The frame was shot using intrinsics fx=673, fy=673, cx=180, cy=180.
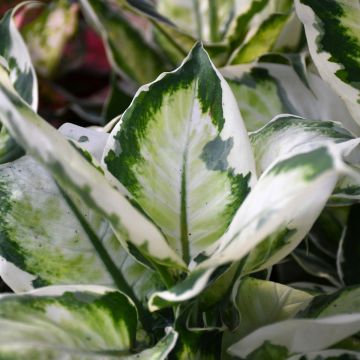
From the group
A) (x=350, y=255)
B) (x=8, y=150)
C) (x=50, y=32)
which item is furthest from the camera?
(x=50, y=32)

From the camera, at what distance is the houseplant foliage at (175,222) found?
0.36m

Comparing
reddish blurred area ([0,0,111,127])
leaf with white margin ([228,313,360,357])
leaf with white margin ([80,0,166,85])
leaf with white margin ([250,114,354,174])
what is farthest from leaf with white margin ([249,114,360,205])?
reddish blurred area ([0,0,111,127])

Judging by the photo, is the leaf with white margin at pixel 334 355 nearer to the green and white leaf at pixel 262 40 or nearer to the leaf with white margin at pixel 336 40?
the leaf with white margin at pixel 336 40

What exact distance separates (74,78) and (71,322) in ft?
2.62

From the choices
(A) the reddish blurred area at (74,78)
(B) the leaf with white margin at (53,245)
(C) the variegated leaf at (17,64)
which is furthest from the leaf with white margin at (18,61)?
(A) the reddish blurred area at (74,78)

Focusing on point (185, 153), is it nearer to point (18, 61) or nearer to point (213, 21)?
point (18, 61)

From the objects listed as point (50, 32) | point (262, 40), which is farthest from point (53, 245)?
→ point (50, 32)

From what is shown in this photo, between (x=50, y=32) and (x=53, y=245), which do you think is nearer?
(x=53, y=245)

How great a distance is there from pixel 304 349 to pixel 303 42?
1.51 feet

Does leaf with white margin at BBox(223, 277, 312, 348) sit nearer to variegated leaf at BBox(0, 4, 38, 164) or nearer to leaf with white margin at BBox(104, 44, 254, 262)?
leaf with white margin at BBox(104, 44, 254, 262)

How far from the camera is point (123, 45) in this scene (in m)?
0.88

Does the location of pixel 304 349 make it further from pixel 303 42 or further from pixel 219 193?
pixel 303 42

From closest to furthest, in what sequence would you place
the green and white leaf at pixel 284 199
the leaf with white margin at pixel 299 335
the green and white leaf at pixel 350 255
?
the green and white leaf at pixel 284 199 → the leaf with white margin at pixel 299 335 → the green and white leaf at pixel 350 255

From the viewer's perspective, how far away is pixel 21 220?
1.52 feet
